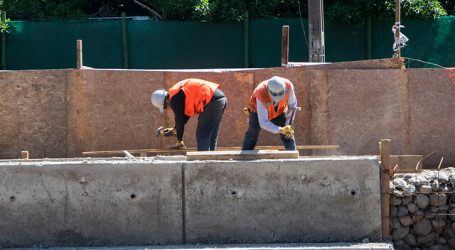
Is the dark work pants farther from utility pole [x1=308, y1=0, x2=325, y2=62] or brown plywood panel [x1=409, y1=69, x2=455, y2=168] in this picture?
utility pole [x1=308, y1=0, x2=325, y2=62]

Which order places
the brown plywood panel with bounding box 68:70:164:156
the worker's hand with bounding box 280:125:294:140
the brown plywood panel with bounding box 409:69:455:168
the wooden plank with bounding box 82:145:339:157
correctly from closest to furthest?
1. the worker's hand with bounding box 280:125:294:140
2. the wooden plank with bounding box 82:145:339:157
3. the brown plywood panel with bounding box 409:69:455:168
4. the brown plywood panel with bounding box 68:70:164:156

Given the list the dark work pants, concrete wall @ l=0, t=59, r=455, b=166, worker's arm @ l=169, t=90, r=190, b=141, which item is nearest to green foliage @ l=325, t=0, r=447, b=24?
concrete wall @ l=0, t=59, r=455, b=166

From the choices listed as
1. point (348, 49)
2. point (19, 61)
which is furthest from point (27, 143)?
point (348, 49)

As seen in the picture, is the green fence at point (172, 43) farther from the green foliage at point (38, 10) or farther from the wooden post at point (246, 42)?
the green foliage at point (38, 10)

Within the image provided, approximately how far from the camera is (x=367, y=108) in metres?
10.7

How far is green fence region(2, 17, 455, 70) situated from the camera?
595 inches

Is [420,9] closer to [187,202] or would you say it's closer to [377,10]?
[377,10]

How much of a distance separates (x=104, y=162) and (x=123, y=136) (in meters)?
3.27

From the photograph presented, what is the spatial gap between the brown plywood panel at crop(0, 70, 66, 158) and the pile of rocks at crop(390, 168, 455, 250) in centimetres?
462

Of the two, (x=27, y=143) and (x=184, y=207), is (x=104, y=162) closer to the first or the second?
(x=184, y=207)

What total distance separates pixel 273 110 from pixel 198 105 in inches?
33.4

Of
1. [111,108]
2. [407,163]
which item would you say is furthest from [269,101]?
[111,108]

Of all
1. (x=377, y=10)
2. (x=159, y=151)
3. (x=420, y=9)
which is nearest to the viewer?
(x=159, y=151)

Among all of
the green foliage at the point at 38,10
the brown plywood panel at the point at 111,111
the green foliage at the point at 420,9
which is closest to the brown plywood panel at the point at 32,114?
the brown plywood panel at the point at 111,111
